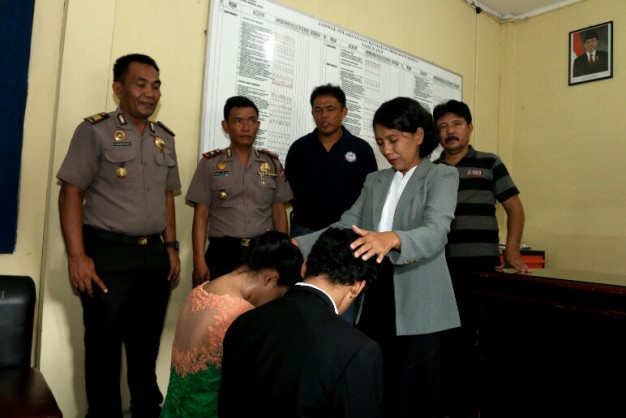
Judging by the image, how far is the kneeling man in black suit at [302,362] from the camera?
2.65 ft

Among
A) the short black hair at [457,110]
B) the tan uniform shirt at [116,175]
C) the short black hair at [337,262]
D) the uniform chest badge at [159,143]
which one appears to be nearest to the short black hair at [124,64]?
the tan uniform shirt at [116,175]

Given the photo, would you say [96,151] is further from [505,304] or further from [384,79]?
[384,79]

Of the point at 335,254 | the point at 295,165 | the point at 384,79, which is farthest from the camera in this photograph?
the point at 384,79

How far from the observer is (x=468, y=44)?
4195 mm

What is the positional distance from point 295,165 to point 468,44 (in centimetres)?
259

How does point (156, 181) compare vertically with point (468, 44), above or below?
below

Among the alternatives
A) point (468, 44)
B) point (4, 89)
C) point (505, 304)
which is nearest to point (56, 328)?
point (4, 89)

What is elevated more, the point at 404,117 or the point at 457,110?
the point at 457,110

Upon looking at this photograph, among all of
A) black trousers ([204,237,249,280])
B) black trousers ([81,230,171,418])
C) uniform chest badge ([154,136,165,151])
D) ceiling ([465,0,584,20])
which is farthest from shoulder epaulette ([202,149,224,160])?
ceiling ([465,0,584,20])

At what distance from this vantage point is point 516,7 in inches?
169

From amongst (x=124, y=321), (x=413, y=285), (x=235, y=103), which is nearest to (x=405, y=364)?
(x=413, y=285)

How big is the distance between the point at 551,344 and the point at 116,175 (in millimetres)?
1865

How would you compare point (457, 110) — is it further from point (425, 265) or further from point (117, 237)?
point (117, 237)

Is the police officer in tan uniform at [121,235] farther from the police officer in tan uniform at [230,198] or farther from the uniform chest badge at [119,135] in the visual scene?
the police officer in tan uniform at [230,198]
